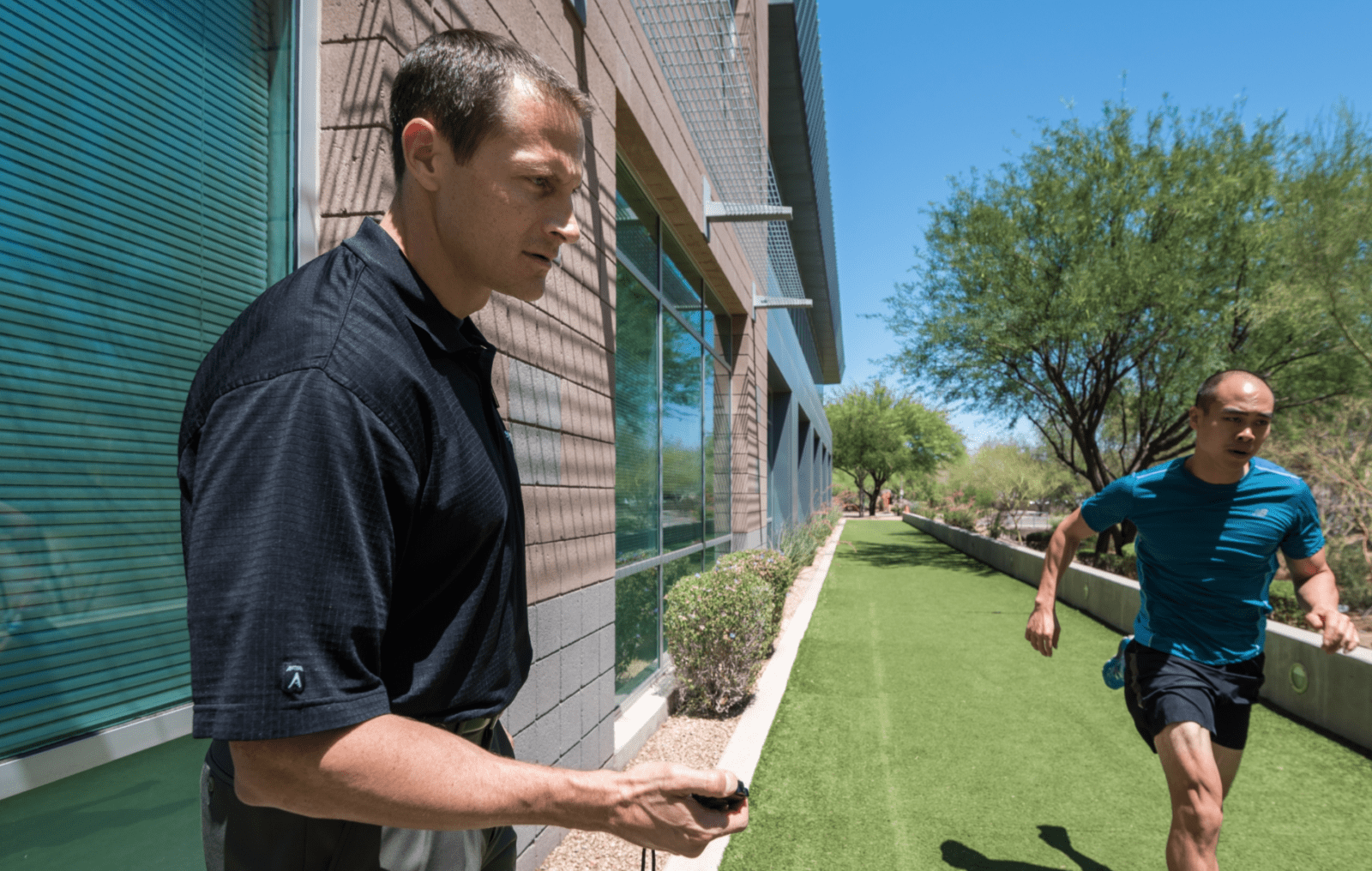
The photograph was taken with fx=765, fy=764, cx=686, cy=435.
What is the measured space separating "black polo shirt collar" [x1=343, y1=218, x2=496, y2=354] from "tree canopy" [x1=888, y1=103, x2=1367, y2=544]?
12.9 metres

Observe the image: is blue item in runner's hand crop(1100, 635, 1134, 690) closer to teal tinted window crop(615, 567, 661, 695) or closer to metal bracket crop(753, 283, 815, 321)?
teal tinted window crop(615, 567, 661, 695)

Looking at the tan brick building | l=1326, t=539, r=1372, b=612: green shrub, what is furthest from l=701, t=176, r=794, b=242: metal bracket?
l=1326, t=539, r=1372, b=612: green shrub

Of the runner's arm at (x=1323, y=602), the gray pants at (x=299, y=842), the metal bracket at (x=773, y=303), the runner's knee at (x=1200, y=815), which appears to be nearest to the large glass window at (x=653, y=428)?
the metal bracket at (x=773, y=303)

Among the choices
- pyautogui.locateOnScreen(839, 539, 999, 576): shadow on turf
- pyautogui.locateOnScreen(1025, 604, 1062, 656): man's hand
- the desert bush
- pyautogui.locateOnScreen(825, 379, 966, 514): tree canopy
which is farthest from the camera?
pyautogui.locateOnScreen(825, 379, 966, 514): tree canopy

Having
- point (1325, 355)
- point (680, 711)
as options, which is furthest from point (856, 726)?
point (1325, 355)

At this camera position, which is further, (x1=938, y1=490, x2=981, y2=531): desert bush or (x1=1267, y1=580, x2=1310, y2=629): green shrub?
(x1=938, y1=490, x2=981, y2=531): desert bush

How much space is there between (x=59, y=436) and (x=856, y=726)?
18.0ft

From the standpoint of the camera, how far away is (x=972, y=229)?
16438mm

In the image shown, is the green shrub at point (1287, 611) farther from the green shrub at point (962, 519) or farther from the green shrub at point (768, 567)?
the green shrub at point (962, 519)

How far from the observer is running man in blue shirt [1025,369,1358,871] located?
3.04m

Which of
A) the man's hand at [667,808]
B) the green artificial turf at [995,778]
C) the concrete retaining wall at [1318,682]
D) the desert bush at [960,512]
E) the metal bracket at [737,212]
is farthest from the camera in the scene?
the desert bush at [960,512]

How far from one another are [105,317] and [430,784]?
5.22 feet

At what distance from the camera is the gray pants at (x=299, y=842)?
1084 millimetres

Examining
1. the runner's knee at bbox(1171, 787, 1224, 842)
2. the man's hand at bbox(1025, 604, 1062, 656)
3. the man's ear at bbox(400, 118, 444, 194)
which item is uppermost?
the man's ear at bbox(400, 118, 444, 194)
